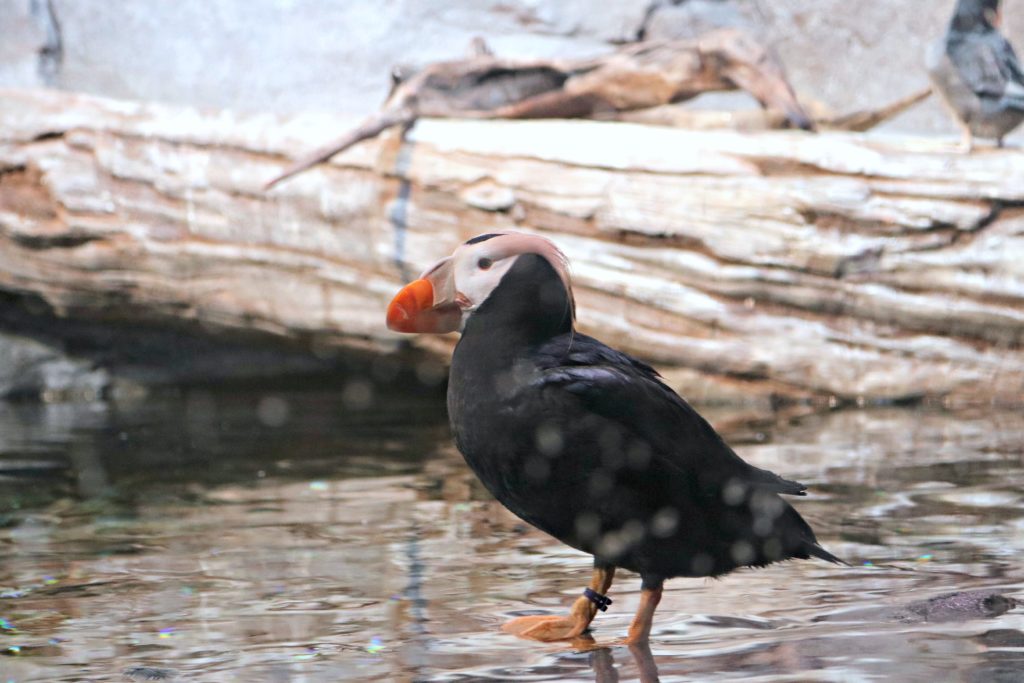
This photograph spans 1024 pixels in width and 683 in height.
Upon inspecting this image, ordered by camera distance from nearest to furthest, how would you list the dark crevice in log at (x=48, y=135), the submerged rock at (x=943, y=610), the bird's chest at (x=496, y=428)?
1. the bird's chest at (x=496, y=428)
2. the submerged rock at (x=943, y=610)
3. the dark crevice in log at (x=48, y=135)

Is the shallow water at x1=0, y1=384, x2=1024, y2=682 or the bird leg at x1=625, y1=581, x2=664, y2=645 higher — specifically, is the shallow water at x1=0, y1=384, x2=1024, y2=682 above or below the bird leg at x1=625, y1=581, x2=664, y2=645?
below

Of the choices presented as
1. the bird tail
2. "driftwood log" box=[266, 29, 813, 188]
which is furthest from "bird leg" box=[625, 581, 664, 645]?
"driftwood log" box=[266, 29, 813, 188]

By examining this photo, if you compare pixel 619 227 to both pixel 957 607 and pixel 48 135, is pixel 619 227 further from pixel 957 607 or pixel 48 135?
pixel 957 607

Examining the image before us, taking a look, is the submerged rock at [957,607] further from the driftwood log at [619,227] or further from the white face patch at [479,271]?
the driftwood log at [619,227]

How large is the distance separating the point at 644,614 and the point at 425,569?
953mm

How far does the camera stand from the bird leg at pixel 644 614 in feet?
7.77

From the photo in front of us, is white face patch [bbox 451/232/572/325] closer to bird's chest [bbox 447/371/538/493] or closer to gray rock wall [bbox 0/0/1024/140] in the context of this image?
bird's chest [bbox 447/371/538/493]

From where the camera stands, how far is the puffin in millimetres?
2244

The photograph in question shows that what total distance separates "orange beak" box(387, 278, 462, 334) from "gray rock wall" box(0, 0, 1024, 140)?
727 cm

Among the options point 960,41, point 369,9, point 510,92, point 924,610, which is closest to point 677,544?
point 924,610

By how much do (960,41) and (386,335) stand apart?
3.15m

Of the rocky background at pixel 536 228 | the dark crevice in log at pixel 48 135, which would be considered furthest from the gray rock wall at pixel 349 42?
the dark crevice in log at pixel 48 135

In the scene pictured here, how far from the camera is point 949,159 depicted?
5457 millimetres

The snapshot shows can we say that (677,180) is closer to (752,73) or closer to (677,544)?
(752,73)
